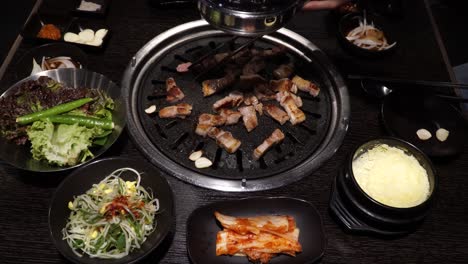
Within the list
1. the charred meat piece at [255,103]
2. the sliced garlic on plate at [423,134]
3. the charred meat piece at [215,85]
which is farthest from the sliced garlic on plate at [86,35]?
the sliced garlic on plate at [423,134]

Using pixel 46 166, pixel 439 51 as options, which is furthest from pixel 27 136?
pixel 439 51

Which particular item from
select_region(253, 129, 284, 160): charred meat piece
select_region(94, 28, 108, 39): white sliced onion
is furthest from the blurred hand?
select_region(94, 28, 108, 39): white sliced onion

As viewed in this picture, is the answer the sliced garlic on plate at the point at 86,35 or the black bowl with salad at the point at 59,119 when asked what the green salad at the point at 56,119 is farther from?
the sliced garlic on plate at the point at 86,35

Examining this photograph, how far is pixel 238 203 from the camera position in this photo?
293cm

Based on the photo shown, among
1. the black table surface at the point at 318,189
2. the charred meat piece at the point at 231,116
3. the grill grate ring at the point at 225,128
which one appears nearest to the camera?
the black table surface at the point at 318,189

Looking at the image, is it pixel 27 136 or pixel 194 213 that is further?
pixel 27 136

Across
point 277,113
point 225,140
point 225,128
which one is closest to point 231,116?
point 225,128

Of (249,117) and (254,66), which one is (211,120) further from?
(254,66)

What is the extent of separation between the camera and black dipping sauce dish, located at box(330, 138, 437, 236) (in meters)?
2.73

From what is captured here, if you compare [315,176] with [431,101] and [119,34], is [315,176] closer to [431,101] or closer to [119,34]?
[431,101]

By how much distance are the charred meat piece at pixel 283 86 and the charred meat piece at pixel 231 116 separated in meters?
0.44

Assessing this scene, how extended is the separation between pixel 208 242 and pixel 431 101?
225cm

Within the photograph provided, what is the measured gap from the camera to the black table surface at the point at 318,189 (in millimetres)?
2861

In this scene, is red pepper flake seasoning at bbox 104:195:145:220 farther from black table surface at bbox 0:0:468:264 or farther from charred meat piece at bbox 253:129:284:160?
charred meat piece at bbox 253:129:284:160
